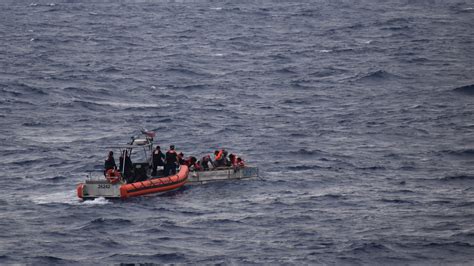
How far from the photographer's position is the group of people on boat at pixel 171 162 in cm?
4150

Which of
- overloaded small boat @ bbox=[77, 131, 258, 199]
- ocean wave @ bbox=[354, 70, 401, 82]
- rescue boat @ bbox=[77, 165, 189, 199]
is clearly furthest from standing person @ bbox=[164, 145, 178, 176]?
ocean wave @ bbox=[354, 70, 401, 82]

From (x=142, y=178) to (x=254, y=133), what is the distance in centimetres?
1367

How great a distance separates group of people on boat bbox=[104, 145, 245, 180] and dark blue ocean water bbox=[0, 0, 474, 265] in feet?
3.52


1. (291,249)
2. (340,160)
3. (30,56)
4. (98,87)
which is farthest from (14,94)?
(291,249)

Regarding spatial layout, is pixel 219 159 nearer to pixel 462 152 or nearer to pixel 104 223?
pixel 104 223

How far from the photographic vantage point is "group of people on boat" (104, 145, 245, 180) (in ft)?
136

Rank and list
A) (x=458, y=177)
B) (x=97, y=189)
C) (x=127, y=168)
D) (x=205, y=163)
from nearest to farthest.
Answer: (x=97, y=189) < (x=127, y=168) < (x=205, y=163) < (x=458, y=177)

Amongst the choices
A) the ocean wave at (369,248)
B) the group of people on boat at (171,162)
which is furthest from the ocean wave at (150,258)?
the group of people on boat at (171,162)

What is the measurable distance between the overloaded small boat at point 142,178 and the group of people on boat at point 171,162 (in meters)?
0.05

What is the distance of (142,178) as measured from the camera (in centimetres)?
4203

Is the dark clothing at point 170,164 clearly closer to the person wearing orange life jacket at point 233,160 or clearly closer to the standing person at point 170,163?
the standing person at point 170,163

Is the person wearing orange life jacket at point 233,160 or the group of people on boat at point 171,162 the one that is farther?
the person wearing orange life jacket at point 233,160

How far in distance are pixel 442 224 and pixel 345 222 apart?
3.41 m

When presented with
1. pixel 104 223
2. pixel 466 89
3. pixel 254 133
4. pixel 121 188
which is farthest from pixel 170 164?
pixel 466 89
